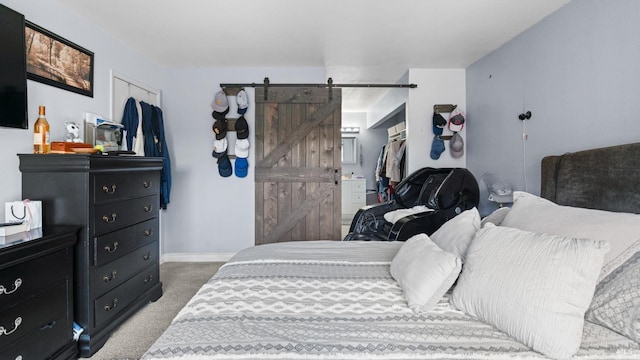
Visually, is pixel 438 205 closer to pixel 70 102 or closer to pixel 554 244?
pixel 554 244

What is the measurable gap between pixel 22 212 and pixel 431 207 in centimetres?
294

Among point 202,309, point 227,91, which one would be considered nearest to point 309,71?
point 227,91

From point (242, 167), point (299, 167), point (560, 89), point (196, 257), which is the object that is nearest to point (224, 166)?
point (242, 167)

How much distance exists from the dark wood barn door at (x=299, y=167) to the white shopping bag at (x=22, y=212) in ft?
7.16

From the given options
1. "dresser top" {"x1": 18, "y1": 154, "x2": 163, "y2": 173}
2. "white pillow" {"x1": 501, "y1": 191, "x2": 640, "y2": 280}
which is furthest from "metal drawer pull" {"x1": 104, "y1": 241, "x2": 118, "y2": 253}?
"white pillow" {"x1": 501, "y1": 191, "x2": 640, "y2": 280}

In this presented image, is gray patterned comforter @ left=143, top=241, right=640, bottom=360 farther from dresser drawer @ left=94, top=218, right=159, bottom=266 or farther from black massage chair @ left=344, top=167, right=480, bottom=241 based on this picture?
black massage chair @ left=344, top=167, right=480, bottom=241

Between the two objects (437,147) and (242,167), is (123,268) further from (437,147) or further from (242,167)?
(437,147)

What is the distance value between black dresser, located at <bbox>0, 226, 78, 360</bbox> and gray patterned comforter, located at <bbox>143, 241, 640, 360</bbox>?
0.95m

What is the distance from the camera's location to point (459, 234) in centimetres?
140

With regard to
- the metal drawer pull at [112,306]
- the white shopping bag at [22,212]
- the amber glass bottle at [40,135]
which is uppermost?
the amber glass bottle at [40,135]

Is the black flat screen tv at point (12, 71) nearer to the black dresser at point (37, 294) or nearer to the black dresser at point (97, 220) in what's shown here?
the black dresser at point (97, 220)

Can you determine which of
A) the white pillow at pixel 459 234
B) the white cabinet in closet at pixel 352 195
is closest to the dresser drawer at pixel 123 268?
the white pillow at pixel 459 234

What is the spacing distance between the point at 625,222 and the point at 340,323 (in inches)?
40.2

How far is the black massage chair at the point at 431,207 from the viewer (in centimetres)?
263
